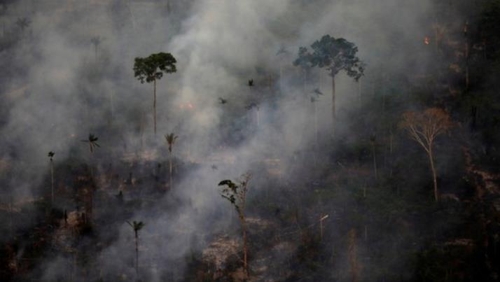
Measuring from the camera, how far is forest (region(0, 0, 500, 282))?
4484 cm

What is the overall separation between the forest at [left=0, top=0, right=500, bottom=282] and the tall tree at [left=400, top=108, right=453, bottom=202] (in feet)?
1.62

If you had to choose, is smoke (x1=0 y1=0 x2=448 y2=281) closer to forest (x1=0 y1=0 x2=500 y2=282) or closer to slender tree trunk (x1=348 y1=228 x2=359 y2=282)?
forest (x1=0 y1=0 x2=500 y2=282)

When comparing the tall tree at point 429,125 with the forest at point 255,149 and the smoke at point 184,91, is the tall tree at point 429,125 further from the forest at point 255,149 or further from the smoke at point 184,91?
the smoke at point 184,91

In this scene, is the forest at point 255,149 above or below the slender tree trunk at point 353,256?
above

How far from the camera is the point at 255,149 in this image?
61.7 m

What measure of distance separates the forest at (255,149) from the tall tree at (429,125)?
0.49 metres

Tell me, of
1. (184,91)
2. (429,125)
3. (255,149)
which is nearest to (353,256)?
(429,125)

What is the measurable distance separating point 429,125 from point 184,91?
128 ft

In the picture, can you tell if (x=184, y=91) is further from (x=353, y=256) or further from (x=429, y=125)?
(x=353, y=256)

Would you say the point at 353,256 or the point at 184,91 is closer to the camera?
the point at 353,256

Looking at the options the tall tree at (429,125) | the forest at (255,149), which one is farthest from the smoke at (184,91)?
the tall tree at (429,125)

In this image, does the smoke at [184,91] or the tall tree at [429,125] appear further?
the smoke at [184,91]

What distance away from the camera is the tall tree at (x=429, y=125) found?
50219 millimetres

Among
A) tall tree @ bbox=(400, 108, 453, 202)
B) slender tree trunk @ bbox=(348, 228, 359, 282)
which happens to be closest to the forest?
slender tree trunk @ bbox=(348, 228, 359, 282)
